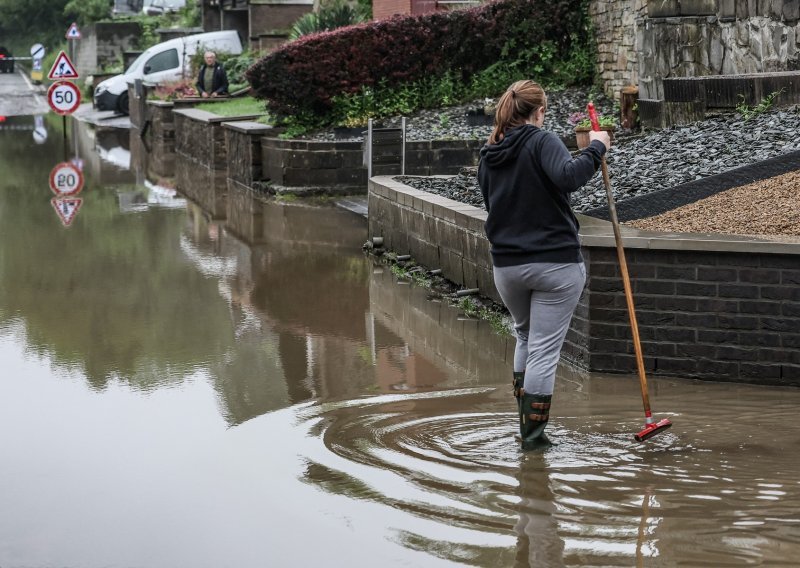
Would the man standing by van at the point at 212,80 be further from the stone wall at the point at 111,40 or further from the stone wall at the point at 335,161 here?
the stone wall at the point at 111,40

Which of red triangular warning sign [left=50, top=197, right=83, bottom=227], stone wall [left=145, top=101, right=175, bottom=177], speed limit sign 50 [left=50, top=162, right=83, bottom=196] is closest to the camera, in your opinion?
red triangular warning sign [left=50, top=197, right=83, bottom=227]

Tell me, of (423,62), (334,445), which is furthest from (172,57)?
(334,445)

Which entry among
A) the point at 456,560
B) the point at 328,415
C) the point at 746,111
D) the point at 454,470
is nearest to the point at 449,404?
the point at 328,415

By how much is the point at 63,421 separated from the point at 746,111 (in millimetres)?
7480

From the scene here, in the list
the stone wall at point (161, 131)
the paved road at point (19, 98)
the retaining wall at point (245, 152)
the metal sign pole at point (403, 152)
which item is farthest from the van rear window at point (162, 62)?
the metal sign pole at point (403, 152)

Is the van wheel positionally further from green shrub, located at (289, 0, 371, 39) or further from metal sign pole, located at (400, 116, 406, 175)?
metal sign pole, located at (400, 116, 406, 175)

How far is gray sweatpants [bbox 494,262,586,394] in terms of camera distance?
6156 millimetres

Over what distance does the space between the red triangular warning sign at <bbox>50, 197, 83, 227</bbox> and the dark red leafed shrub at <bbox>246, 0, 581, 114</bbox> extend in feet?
12.4

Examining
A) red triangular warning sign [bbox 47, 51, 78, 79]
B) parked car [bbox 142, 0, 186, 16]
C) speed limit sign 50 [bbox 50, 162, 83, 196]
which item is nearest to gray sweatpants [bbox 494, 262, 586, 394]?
speed limit sign 50 [bbox 50, 162, 83, 196]

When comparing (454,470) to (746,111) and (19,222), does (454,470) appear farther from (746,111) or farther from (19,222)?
(19,222)

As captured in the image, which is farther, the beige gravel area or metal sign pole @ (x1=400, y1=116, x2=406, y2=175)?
metal sign pole @ (x1=400, y1=116, x2=406, y2=175)

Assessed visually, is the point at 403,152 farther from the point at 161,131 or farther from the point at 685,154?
the point at 161,131

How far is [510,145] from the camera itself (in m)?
6.15

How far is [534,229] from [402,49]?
16111 mm
